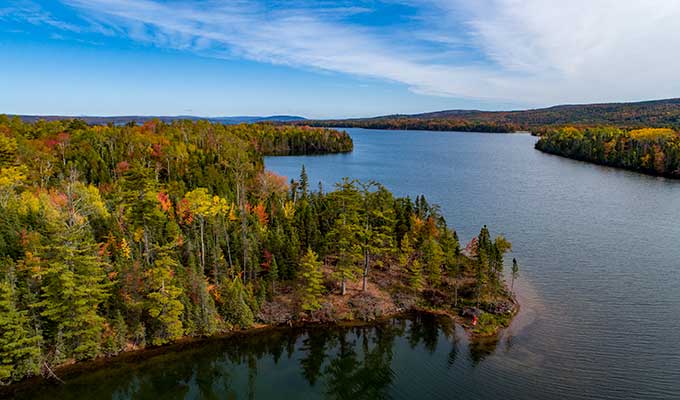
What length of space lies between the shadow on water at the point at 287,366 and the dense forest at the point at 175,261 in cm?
219

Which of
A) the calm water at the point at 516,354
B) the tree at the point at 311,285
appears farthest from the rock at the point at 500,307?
the tree at the point at 311,285

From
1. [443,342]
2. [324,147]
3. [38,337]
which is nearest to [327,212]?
[443,342]

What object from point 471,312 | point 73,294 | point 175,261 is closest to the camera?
point 73,294

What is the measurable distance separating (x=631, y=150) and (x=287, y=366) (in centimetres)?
13675

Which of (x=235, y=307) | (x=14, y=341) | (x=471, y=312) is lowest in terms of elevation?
(x=471, y=312)

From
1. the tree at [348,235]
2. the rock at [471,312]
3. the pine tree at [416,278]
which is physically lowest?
the rock at [471,312]

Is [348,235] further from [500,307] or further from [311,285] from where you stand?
[500,307]

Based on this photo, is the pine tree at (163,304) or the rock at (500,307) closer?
the pine tree at (163,304)

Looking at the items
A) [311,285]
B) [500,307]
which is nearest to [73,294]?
[311,285]

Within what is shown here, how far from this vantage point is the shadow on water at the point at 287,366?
2752cm

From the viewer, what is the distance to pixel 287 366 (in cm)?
3056

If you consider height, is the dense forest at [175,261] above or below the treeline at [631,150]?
below

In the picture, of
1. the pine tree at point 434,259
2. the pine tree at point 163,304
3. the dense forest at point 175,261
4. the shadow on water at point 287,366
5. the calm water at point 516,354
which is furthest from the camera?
the pine tree at point 434,259

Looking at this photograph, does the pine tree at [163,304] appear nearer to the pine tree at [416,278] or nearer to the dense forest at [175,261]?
the dense forest at [175,261]
